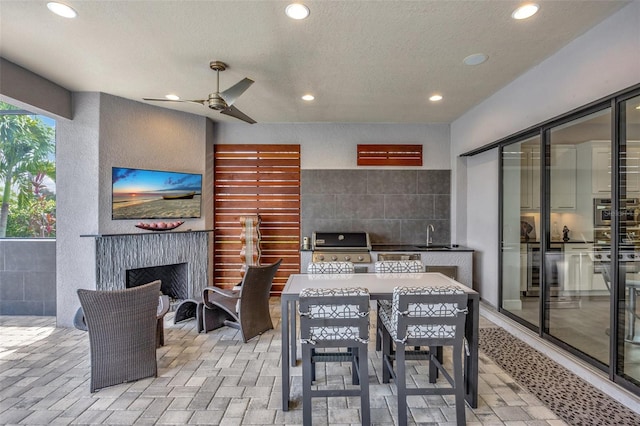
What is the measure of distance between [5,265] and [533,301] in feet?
20.3

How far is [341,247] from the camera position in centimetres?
457

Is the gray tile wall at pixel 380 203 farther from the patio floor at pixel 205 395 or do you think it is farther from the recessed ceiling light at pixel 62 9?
the recessed ceiling light at pixel 62 9

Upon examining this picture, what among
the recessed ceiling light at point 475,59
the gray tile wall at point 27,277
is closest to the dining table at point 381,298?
the recessed ceiling light at point 475,59

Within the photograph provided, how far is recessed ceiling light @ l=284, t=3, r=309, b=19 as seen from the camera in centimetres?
206

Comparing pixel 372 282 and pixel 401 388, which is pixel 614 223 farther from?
pixel 401 388

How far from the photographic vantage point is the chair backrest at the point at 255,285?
316cm

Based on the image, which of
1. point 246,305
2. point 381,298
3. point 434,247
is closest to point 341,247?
point 434,247

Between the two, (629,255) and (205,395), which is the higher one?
(629,255)

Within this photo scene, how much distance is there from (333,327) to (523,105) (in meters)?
2.98

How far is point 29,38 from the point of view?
8.21 feet

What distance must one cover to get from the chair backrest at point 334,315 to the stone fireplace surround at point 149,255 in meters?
2.26

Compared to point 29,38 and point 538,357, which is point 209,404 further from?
point 29,38

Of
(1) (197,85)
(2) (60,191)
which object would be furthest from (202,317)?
(1) (197,85)

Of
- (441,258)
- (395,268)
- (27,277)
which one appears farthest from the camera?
(441,258)
